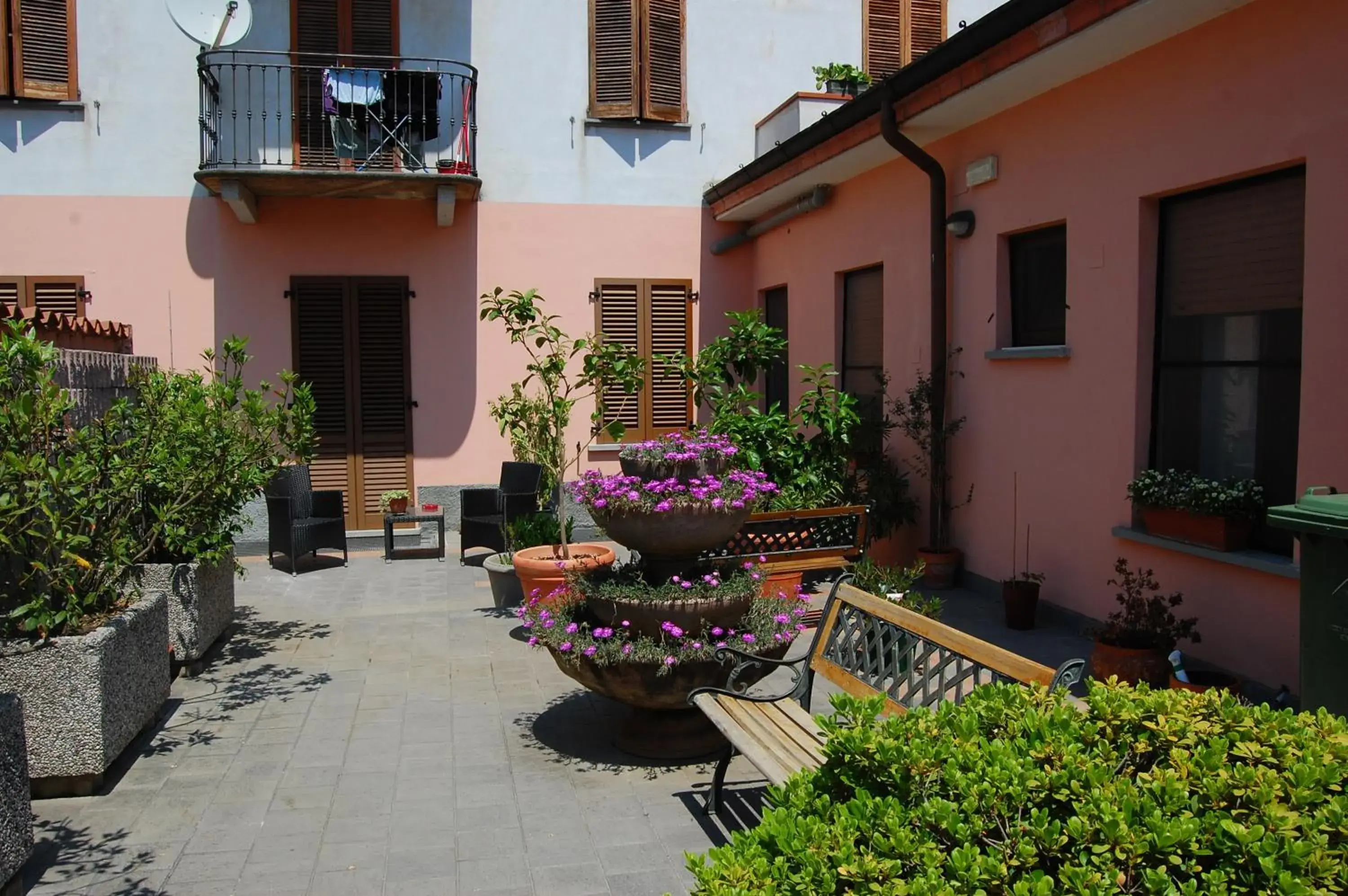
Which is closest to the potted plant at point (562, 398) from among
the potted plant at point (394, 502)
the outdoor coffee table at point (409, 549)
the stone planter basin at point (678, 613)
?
the stone planter basin at point (678, 613)

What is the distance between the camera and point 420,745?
5391 mm

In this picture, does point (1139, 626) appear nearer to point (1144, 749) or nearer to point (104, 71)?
point (1144, 749)

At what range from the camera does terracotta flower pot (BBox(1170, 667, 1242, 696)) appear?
5.11 m

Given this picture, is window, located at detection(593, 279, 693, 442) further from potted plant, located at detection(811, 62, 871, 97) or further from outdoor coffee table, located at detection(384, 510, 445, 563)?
potted plant, located at detection(811, 62, 871, 97)

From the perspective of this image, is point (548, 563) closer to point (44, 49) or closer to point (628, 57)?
point (628, 57)

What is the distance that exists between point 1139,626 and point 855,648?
200 cm

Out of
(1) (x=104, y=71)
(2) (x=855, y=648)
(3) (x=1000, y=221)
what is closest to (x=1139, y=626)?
(2) (x=855, y=648)

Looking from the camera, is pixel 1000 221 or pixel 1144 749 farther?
pixel 1000 221

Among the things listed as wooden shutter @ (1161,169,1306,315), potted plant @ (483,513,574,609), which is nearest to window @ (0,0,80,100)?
potted plant @ (483,513,574,609)

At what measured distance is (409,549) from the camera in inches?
437

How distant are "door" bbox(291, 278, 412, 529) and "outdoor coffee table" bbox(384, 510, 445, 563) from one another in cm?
67

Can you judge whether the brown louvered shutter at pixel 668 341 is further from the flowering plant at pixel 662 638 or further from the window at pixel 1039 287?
the flowering plant at pixel 662 638

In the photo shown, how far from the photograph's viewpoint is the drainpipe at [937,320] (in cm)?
809

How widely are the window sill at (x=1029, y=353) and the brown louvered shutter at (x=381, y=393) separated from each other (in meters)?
6.40
